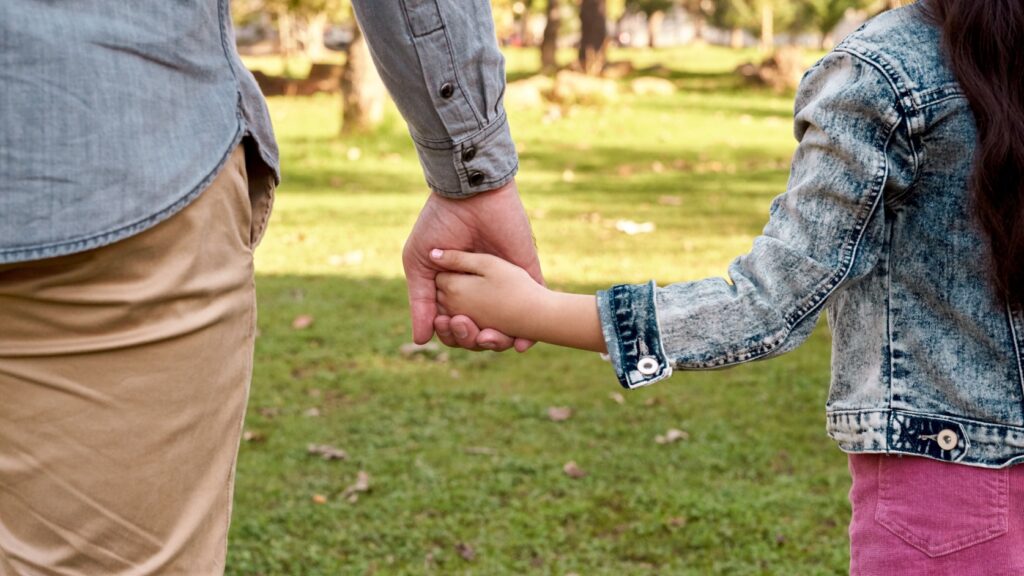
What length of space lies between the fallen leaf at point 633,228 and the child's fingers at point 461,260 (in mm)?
5796

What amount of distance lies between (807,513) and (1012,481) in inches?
86.6

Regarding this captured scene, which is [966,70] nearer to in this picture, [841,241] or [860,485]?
[841,241]

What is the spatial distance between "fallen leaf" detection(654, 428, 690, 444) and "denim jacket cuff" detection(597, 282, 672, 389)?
2.68 m

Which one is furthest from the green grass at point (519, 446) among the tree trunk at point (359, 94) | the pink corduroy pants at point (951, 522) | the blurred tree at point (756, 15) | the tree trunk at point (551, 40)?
the blurred tree at point (756, 15)

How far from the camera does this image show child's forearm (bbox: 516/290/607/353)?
180 cm

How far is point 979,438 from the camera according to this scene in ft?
5.40

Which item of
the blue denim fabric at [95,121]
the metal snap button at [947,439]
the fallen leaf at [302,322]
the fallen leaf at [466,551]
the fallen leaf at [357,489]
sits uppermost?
the blue denim fabric at [95,121]

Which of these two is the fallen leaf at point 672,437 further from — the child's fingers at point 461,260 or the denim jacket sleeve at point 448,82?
the denim jacket sleeve at point 448,82

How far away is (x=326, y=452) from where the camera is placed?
4.28 metres

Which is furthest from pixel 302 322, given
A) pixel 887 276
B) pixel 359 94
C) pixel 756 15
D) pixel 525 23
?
pixel 525 23

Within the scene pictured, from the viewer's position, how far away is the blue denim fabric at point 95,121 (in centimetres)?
129

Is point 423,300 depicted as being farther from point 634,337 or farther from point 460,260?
point 634,337

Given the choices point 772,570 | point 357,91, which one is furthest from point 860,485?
point 357,91

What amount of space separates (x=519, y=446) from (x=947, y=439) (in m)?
2.76
